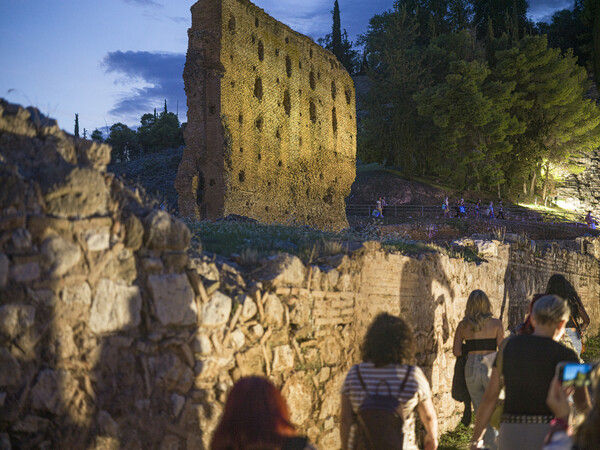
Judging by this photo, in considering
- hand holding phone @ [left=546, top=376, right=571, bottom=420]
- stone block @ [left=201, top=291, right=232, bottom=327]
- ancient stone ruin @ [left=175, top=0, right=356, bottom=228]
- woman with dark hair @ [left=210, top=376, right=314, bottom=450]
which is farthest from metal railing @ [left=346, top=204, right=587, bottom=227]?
woman with dark hair @ [left=210, top=376, right=314, bottom=450]

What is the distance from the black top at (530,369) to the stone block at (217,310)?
2.08 metres

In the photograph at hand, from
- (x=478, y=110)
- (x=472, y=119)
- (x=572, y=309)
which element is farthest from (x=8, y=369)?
(x=472, y=119)

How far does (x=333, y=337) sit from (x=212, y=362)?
1.68 metres

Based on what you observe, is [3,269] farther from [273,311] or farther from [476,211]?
[476,211]

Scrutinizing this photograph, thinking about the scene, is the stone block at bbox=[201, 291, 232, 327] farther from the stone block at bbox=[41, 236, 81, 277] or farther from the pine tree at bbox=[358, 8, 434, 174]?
the pine tree at bbox=[358, 8, 434, 174]

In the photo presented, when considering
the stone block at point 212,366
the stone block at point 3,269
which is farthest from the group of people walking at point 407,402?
the stone block at point 3,269

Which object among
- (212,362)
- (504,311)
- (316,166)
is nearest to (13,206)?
(212,362)

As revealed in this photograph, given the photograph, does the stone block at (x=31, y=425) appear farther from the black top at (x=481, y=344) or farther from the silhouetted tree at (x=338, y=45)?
the silhouetted tree at (x=338, y=45)

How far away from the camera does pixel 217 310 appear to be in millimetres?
4293

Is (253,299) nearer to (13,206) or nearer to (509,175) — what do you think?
(13,206)

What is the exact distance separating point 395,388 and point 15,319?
2.33 m

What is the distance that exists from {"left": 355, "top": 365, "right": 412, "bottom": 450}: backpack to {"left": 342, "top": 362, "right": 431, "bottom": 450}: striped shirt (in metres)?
0.06

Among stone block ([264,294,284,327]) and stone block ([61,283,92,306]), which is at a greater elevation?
stone block ([61,283,92,306])

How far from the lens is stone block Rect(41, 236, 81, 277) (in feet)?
11.5
